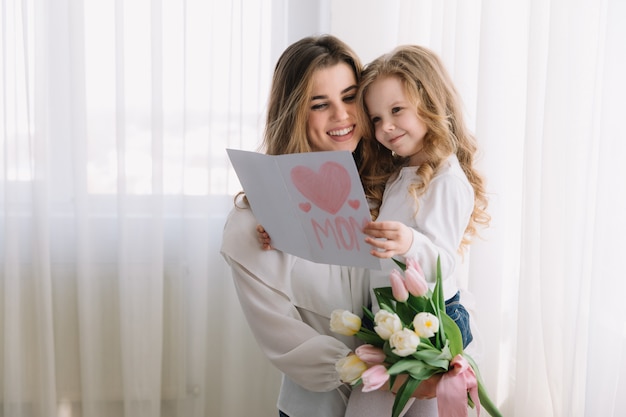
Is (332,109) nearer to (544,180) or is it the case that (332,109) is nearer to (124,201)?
(544,180)

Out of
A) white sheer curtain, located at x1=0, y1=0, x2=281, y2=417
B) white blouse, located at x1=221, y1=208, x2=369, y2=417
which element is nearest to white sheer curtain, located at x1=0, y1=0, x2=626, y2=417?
white sheer curtain, located at x1=0, y1=0, x2=281, y2=417

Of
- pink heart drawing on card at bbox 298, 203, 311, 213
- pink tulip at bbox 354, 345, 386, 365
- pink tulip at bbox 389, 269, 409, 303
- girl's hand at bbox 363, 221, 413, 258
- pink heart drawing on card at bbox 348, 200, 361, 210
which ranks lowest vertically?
pink tulip at bbox 354, 345, 386, 365

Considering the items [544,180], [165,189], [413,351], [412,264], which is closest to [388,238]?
[412,264]

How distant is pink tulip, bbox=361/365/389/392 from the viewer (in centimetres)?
116

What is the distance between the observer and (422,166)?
145 centimetres

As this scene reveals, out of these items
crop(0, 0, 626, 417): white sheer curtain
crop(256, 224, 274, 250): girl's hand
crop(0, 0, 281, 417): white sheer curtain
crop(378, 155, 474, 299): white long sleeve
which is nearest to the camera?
crop(378, 155, 474, 299): white long sleeve

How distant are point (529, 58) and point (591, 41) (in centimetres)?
15

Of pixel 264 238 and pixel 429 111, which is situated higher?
pixel 429 111

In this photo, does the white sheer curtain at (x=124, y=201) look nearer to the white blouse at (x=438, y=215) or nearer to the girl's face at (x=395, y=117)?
the girl's face at (x=395, y=117)

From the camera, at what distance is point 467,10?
6.37 feet

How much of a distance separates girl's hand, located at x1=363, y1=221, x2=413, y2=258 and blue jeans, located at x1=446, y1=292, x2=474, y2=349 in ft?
0.79

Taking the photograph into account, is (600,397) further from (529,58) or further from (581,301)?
(529,58)

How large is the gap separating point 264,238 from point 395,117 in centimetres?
37

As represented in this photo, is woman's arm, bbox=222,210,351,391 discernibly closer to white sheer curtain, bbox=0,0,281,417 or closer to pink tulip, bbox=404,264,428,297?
pink tulip, bbox=404,264,428,297
